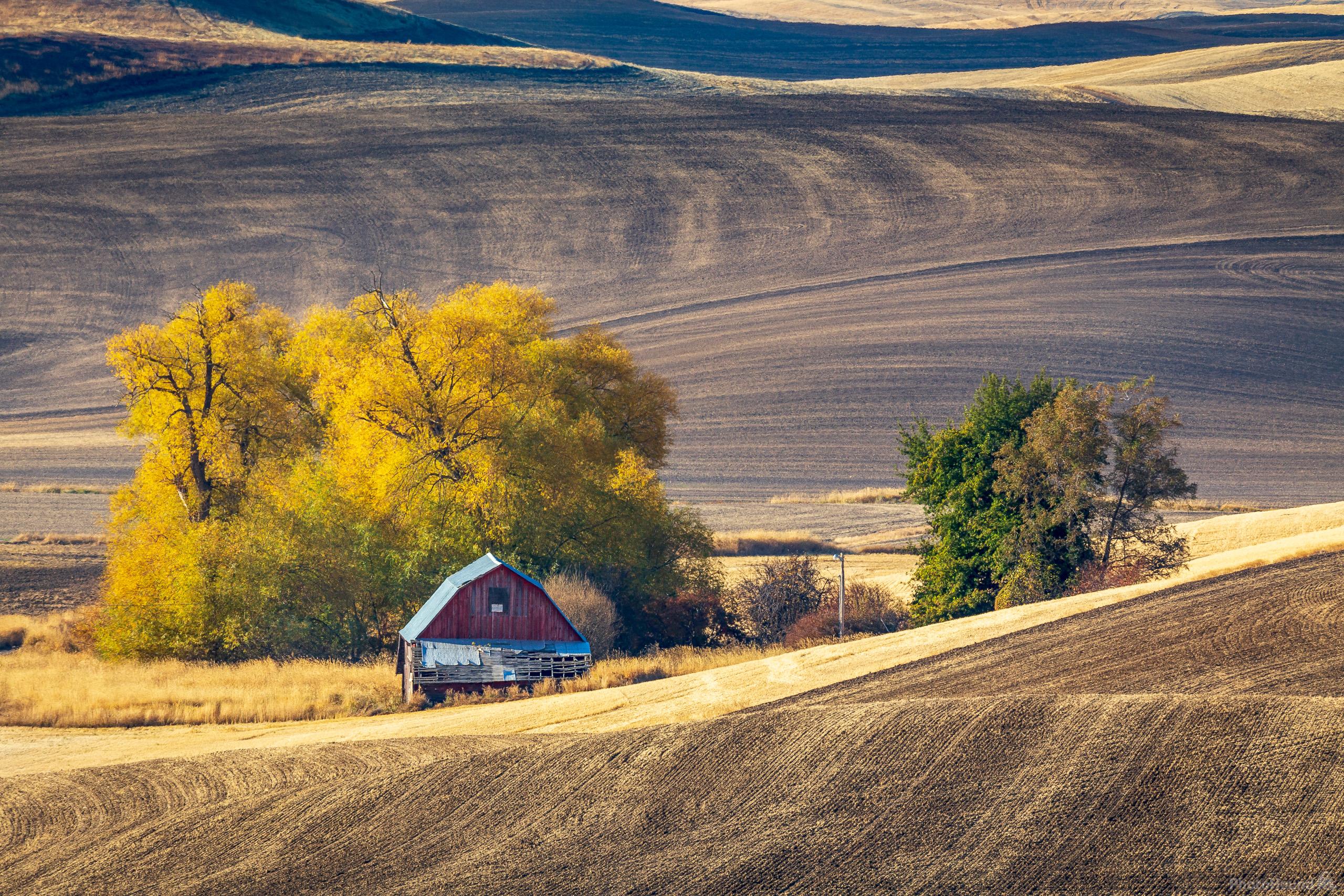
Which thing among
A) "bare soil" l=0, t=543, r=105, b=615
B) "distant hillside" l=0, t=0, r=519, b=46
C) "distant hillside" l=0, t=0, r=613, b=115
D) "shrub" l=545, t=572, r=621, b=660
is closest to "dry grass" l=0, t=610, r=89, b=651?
"bare soil" l=0, t=543, r=105, b=615

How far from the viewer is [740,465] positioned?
250 feet

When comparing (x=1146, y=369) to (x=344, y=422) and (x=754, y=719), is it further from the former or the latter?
(x=754, y=719)

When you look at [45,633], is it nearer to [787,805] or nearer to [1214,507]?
[787,805]

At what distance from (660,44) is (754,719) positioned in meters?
154

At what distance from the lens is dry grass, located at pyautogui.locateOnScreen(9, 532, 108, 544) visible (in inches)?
2173

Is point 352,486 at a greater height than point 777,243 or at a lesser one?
lesser

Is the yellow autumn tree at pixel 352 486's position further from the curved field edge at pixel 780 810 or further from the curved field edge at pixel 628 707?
the curved field edge at pixel 780 810

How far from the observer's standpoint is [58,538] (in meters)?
55.8

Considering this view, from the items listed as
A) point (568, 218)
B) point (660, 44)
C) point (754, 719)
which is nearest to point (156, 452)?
point (754, 719)

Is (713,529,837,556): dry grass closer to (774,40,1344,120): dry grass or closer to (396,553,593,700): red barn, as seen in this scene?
(396,553,593,700): red barn

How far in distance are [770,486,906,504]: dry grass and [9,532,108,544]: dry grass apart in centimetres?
3274

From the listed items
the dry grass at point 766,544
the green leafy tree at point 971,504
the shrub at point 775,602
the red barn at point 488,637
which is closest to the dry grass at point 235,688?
the red barn at point 488,637

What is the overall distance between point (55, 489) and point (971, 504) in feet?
170

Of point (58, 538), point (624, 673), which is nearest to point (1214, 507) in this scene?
point (624, 673)
